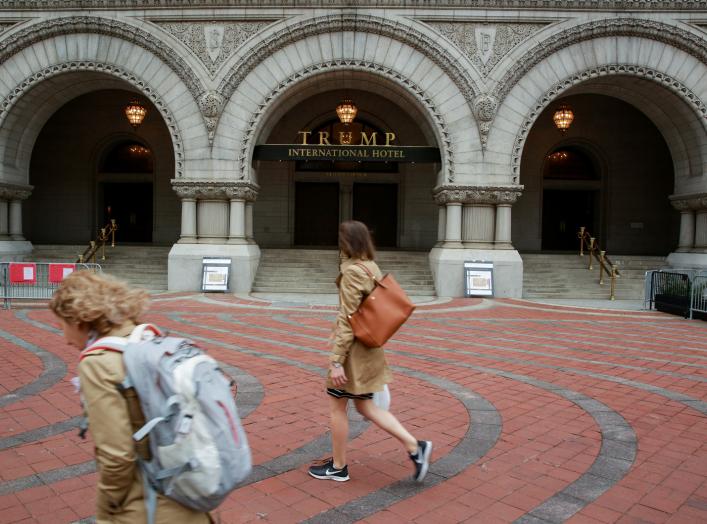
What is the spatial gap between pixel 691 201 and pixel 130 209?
22.3 metres

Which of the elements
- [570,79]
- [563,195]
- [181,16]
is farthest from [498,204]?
[181,16]

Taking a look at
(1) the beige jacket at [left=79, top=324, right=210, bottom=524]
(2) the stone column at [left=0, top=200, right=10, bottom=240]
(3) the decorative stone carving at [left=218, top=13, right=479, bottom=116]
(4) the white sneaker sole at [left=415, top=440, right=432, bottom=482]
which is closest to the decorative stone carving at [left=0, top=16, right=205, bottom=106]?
(3) the decorative stone carving at [left=218, top=13, right=479, bottom=116]

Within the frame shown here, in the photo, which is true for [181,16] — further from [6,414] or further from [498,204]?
[6,414]

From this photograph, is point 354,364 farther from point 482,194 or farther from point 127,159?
point 127,159

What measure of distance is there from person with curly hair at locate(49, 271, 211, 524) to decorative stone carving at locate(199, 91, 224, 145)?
15.9 m

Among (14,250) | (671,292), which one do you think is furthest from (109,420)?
(14,250)

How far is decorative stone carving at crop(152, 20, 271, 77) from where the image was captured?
56.6 ft

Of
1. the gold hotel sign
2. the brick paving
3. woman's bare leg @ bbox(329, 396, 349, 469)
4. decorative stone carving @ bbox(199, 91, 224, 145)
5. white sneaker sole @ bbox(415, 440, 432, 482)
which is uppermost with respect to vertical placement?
decorative stone carving @ bbox(199, 91, 224, 145)

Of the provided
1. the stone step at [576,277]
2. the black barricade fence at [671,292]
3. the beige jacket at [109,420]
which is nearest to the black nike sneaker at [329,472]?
the beige jacket at [109,420]

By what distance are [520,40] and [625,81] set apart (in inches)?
149

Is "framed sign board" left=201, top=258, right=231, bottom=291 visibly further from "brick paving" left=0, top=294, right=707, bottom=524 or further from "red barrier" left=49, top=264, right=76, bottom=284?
"brick paving" left=0, top=294, right=707, bottom=524

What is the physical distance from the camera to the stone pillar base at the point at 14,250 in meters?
18.3

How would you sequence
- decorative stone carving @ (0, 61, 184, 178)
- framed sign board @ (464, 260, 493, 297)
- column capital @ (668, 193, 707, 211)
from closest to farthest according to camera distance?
framed sign board @ (464, 260, 493, 297) < decorative stone carving @ (0, 61, 184, 178) < column capital @ (668, 193, 707, 211)

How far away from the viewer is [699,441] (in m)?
5.05
